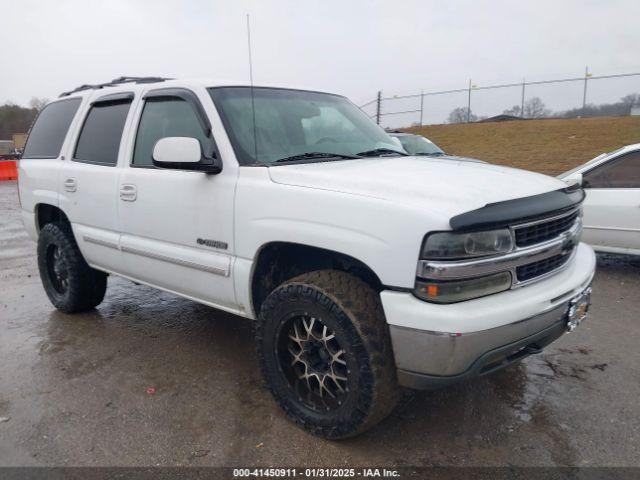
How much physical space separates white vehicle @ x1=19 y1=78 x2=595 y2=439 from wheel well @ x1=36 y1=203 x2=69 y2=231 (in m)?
0.88

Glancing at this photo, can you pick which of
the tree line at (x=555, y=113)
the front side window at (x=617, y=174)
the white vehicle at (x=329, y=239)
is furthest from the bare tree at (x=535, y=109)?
the white vehicle at (x=329, y=239)

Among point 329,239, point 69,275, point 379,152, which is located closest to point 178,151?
point 329,239

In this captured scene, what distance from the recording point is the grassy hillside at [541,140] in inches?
599

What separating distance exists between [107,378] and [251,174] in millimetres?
1784

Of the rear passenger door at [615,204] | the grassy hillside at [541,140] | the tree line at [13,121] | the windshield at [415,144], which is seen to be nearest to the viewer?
the rear passenger door at [615,204]

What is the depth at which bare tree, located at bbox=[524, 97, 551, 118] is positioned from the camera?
1009 inches

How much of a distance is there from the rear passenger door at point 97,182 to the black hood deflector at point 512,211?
272cm

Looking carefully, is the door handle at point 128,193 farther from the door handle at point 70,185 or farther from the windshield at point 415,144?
the windshield at point 415,144

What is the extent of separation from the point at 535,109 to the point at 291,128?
25.8 meters

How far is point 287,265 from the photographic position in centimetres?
306

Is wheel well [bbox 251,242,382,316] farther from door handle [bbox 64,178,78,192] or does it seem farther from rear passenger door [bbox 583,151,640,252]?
rear passenger door [bbox 583,151,640,252]

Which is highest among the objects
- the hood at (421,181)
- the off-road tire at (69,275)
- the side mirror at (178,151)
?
the side mirror at (178,151)

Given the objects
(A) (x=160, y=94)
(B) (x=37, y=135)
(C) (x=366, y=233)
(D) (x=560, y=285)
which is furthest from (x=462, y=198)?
(B) (x=37, y=135)

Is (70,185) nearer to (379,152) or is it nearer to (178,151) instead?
(178,151)
